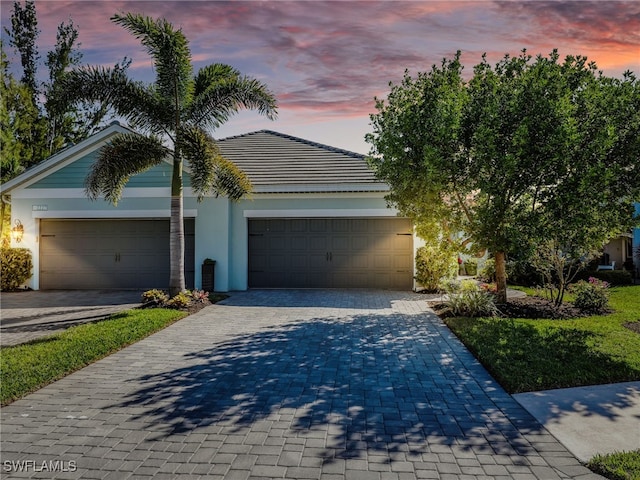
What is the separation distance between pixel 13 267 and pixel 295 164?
34.5ft

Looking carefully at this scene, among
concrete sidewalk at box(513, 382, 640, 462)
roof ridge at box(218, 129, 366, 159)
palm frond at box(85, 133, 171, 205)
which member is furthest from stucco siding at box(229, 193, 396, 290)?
concrete sidewalk at box(513, 382, 640, 462)

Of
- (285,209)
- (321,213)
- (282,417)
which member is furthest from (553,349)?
(285,209)

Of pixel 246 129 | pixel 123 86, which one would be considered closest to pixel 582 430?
pixel 123 86

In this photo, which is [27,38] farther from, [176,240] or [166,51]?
[176,240]

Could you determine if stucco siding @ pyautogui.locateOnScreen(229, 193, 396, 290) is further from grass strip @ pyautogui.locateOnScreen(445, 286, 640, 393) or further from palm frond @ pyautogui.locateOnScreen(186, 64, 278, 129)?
grass strip @ pyautogui.locateOnScreen(445, 286, 640, 393)

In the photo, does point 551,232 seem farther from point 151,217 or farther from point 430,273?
point 151,217

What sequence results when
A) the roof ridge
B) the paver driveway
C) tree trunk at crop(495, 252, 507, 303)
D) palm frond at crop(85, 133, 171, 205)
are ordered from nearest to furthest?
the paver driveway
palm frond at crop(85, 133, 171, 205)
tree trunk at crop(495, 252, 507, 303)
the roof ridge

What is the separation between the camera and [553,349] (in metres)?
7.18

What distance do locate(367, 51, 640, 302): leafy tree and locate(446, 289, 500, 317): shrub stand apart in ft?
4.17

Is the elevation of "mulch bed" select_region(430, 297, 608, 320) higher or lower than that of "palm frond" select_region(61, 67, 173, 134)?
lower

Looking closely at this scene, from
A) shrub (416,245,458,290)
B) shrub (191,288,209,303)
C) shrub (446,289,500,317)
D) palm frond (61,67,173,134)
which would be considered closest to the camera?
shrub (446,289,500,317)

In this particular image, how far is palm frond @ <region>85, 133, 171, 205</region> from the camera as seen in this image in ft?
36.2

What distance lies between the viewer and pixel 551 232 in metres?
9.60

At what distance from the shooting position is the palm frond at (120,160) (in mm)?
11031
